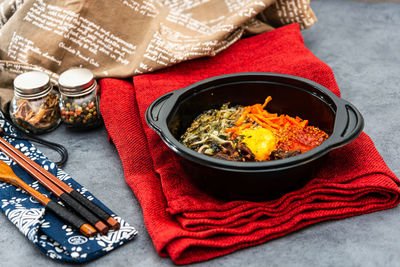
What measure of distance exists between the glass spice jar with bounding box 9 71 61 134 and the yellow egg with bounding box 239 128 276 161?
735 mm

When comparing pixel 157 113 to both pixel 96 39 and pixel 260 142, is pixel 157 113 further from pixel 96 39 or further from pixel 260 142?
pixel 96 39

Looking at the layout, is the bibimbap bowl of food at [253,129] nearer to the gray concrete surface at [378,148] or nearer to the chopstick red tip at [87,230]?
the gray concrete surface at [378,148]

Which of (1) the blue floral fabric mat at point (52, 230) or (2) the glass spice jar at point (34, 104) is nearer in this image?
(1) the blue floral fabric mat at point (52, 230)

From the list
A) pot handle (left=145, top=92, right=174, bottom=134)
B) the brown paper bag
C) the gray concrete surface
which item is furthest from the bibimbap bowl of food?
the brown paper bag

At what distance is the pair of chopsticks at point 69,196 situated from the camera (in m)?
1.20

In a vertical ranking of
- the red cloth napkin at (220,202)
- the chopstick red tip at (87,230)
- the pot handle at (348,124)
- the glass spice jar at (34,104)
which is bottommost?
the glass spice jar at (34,104)

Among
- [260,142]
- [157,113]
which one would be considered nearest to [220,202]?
[260,142]

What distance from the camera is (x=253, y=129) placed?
137 cm

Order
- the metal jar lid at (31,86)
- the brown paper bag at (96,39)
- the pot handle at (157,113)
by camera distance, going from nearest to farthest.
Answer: the pot handle at (157,113) → the metal jar lid at (31,86) → the brown paper bag at (96,39)

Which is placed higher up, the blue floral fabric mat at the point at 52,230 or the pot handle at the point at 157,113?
the pot handle at the point at 157,113

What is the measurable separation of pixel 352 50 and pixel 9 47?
1.46m

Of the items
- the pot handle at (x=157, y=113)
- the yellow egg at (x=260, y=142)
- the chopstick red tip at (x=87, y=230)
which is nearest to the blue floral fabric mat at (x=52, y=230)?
the chopstick red tip at (x=87, y=230)

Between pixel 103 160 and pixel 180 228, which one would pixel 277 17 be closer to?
pixel 103 160

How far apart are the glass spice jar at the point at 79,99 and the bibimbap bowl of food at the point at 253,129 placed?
35cm
